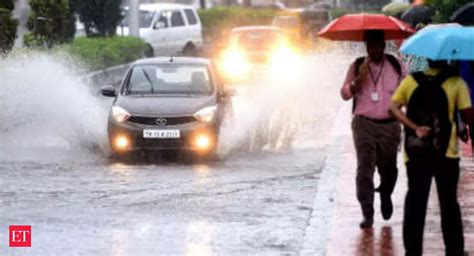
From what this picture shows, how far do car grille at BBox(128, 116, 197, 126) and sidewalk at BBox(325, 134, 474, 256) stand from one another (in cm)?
387

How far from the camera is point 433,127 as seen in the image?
1065 cm

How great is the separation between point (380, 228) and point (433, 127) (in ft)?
8.92

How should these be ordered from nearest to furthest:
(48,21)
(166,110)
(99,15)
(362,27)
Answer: (362,27) → (166,110) → (48,21) → (99,15)

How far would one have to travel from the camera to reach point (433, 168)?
10.7 meters

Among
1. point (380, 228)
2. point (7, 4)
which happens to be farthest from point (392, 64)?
point (7, 4)

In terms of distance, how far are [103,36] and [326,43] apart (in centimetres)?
1456

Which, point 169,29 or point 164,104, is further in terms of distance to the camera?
point 169,29

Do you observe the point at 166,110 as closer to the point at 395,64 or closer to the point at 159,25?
the point at 395,64

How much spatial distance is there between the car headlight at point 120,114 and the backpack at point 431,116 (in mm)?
9881

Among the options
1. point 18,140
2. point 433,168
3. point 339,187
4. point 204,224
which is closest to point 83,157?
point 18,140

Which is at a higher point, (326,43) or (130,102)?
(130,102)

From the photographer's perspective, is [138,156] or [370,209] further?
[138,156]

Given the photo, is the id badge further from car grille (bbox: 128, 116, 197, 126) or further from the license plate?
car grille (bbox: 128, 116, 197, 126)

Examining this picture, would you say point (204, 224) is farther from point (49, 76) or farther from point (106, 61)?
point (106, 61)
